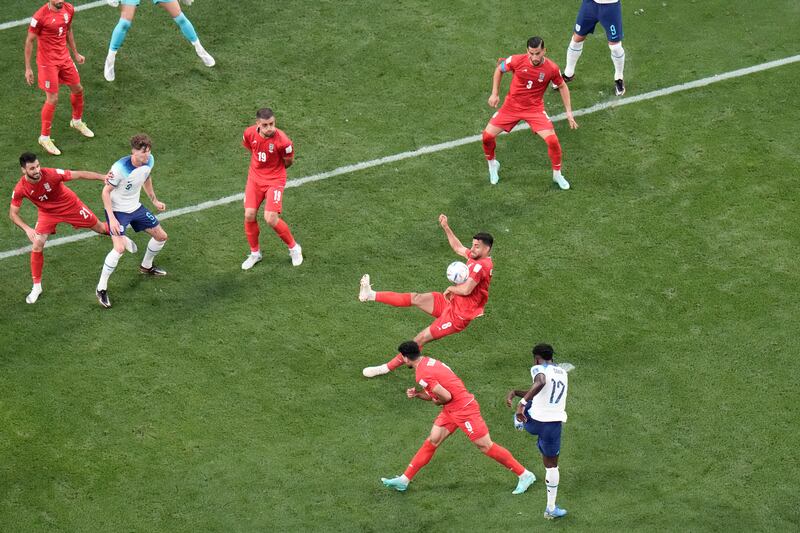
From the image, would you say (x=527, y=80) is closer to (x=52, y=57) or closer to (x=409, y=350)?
(x=409, y=350)

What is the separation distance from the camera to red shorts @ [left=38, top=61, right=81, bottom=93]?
17.2 metres

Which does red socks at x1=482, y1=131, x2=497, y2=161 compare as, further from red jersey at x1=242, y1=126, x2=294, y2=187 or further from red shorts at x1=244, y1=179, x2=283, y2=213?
red shorts at x1=244, y1=179, x2=283, y2=213

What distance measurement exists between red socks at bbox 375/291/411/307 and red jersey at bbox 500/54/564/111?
12.6 ft

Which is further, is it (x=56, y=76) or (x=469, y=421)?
(x=56, y=76)

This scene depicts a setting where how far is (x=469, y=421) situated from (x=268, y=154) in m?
4.67

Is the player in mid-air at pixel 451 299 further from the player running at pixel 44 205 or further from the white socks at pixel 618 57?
the white socks at pixel 618 57

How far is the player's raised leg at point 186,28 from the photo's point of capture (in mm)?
18578

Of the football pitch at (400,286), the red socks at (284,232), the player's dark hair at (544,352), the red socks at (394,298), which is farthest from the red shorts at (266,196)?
the player's dark hair at (544,352)

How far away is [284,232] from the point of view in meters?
15.4

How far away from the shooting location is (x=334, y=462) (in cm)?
1341

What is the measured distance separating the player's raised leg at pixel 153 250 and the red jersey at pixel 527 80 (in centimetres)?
510

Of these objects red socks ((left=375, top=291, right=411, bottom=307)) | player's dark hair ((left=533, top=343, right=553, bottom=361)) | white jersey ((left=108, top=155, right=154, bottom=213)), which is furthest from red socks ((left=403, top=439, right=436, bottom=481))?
white jersey ((left=108, top=155, right=154, bottom=213))

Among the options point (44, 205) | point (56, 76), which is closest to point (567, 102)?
point (44, 205)

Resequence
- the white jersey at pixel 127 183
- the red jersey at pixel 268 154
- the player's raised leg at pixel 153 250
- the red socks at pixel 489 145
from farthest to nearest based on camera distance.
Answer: the red socks at pixel 489 145, the player's raised leg at pixel 153 250, the red jersey at pixel 268 154, the white jersey at pixel 127 183
